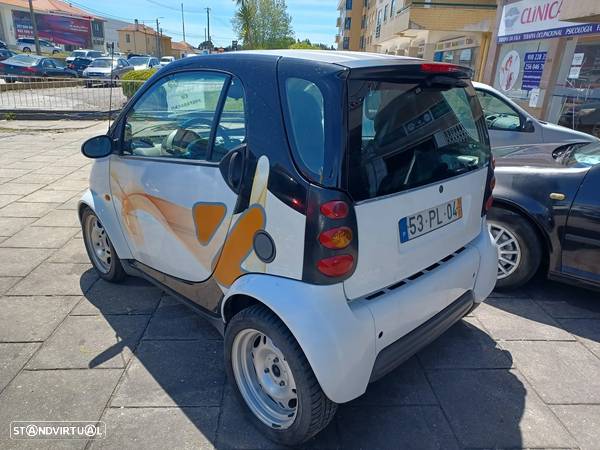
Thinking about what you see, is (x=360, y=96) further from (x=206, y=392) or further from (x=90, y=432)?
(x=90, y=432)

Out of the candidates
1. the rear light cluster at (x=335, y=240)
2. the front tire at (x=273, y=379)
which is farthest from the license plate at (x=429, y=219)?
the front tire at (x=273, y=379)

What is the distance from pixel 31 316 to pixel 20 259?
1.16 metres

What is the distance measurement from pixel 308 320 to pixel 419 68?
4.43 feet

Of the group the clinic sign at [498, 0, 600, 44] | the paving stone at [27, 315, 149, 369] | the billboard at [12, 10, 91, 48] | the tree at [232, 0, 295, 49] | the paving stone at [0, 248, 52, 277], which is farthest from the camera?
the billboard at [12, 10, 91, 48]

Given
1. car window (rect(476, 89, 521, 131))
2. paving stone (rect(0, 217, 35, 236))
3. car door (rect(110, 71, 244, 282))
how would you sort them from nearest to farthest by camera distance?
car door (rect(110, 71, 244, 282))
paving stone (rect(0, 217, 35, 236))
car window (rect(476, 89, 521, 131))

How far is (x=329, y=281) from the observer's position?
1.79 metres

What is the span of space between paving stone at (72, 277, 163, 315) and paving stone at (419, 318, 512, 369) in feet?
6.90

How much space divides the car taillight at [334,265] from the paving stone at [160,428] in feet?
3.57

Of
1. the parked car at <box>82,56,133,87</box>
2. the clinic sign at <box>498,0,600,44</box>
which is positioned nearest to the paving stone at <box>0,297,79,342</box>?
the clinic sign at <box>498,0,600,44</box>

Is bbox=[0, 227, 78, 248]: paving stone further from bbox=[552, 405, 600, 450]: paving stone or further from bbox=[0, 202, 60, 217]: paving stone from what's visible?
bbox=[552, 405, 600, 450]: paving stone

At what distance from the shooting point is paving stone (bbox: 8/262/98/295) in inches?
135

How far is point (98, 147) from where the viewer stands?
294 centimetres

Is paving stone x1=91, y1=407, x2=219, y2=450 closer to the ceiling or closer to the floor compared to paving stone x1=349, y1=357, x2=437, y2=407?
closer to the floor

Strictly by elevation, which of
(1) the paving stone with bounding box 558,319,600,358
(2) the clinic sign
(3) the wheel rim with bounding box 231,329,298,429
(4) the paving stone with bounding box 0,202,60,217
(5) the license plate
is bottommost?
(4) the paving stone with bounding box 0,202,60,217
